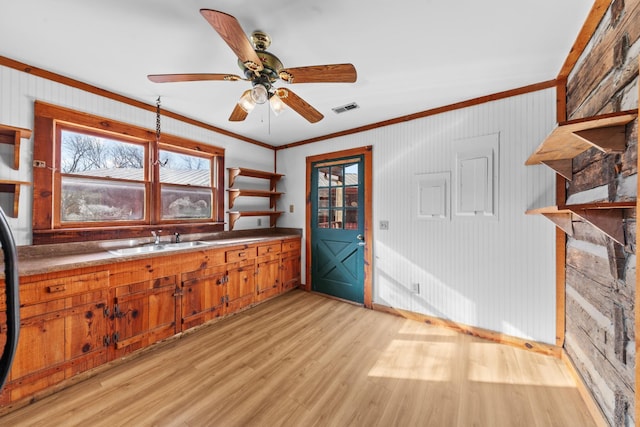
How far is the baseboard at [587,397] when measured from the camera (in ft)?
5.22

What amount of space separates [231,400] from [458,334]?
7.42 ft

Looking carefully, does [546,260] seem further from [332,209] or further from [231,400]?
[231,400]

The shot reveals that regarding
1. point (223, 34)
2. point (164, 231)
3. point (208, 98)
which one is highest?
point (208, 98)

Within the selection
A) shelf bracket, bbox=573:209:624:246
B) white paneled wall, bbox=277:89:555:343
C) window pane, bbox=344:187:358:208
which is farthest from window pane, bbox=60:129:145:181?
shelf bracket, bbox=573:209:624:246

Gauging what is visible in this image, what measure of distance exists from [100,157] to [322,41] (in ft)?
8.12

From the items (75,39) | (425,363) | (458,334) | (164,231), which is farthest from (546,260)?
(75,39)

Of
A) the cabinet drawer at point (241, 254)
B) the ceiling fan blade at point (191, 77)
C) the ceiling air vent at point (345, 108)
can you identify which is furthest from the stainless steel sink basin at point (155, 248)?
the ceiling air vent at point (345, 108)

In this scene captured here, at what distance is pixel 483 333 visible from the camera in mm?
2635

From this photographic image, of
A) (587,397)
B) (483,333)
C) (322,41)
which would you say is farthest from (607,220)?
(322,41)

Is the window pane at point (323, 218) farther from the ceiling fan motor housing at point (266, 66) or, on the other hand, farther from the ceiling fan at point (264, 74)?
the ceiling fan motor housing at point (266, 66)

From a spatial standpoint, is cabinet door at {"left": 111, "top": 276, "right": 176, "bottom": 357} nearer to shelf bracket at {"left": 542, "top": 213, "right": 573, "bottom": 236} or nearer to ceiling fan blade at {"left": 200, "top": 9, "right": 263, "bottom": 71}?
ceiling fan blade at {"left": 200, "top": 9, "right": 263, "bottom": 71}

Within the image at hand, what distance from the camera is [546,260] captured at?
234 centimetres

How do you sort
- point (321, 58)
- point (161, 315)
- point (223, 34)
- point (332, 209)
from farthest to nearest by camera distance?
point (332, 209) → point (161, 315) → point (321, 58) → point (223, 34)

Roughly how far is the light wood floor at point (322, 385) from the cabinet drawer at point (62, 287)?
2.31 feet
